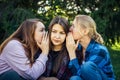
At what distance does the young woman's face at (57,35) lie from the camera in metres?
4.31

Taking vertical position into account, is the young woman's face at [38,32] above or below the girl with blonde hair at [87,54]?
above

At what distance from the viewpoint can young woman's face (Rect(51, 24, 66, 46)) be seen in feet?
14.1

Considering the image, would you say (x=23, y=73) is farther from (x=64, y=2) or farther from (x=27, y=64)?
(x=64, y=2)

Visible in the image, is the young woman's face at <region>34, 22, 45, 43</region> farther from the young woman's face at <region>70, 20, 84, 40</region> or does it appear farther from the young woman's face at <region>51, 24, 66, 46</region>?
the young woman's face at <region>70, 20, 84, 40</region>

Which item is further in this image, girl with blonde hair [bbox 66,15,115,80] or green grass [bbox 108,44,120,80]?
green grass [bbox 108,44,120,80]

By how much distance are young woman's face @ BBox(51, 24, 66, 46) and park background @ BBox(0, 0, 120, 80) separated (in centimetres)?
257

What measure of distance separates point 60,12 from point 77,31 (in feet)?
9.42

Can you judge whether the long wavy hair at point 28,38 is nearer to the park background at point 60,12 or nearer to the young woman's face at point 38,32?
the young woman's face at point 38,32

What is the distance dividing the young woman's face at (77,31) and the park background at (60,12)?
8.09 ft

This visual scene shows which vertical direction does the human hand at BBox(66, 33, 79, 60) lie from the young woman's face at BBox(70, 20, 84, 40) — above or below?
below

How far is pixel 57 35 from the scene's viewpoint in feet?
14.1

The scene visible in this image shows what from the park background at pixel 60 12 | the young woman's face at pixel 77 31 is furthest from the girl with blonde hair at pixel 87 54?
the park background at pixel 60 12

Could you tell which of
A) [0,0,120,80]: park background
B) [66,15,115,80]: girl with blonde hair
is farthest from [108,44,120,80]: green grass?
[66,15,115,80]: girl with blonde hair

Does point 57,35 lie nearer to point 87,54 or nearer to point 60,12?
point 87,54
